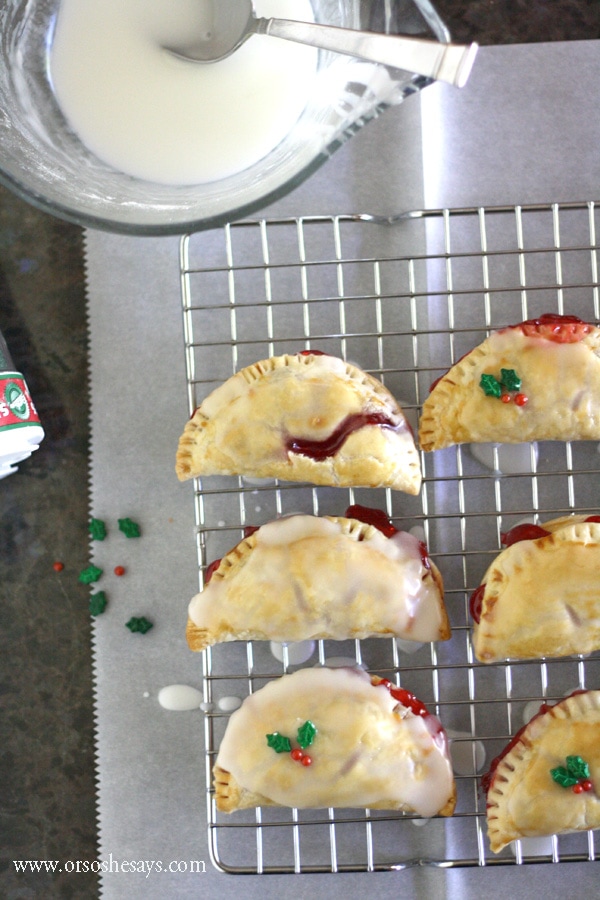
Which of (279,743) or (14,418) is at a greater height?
(14,418)

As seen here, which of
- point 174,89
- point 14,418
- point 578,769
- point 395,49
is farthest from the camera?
point 14,418

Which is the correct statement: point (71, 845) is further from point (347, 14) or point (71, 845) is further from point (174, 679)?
point (347, 14)

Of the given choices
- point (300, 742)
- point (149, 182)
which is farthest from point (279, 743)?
point (149, 182)

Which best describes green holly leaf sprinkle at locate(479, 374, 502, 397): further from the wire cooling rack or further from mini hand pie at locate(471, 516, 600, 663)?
mini hand pie at locate(471, 516, 600, 663)

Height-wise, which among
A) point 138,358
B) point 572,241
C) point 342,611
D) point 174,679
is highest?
point 572,241

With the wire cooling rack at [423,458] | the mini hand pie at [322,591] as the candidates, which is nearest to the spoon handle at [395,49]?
the wire cooling rack at [423,458]

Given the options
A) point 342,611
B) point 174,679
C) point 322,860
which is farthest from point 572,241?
point 322,860

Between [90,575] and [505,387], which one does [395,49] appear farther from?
[90,575]
